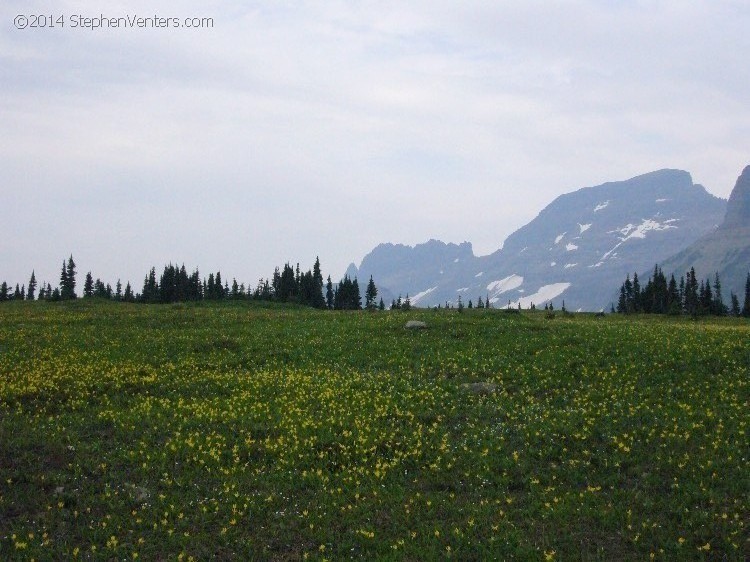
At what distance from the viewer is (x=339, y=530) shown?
14.5 m

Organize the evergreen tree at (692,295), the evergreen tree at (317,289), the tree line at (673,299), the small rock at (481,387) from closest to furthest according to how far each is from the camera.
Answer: the small rock at (481,387) < the evergreen tree at (692,295) < the tree line at (673,299) < the evergreen tree at (317,289)

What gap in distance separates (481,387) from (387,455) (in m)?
7.38

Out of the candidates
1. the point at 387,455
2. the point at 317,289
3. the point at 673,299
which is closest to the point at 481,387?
the point at 387,455

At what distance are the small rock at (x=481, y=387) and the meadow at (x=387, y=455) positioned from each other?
11cm

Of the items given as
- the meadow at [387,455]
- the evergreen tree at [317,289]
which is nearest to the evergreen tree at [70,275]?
the evergreen tree at [317,289]

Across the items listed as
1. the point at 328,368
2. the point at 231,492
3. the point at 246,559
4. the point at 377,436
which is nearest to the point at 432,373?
the point at 328,368

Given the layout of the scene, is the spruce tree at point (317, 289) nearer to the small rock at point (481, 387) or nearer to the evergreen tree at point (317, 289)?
the evergreen tree at point (317, 289)

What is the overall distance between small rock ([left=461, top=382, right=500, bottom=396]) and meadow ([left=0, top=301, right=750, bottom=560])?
11cm

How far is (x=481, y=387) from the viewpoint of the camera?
24.7 m

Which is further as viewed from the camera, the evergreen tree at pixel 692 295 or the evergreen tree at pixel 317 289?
the evergreen tree at pixel 317 289

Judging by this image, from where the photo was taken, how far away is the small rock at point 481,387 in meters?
24.3

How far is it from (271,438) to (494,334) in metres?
19.6

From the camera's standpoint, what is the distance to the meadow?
45.4 feet

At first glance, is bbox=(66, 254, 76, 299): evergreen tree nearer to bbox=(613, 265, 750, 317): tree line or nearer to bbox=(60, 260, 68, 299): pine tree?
bbox=(60, 260, 68, 299): pine tree
